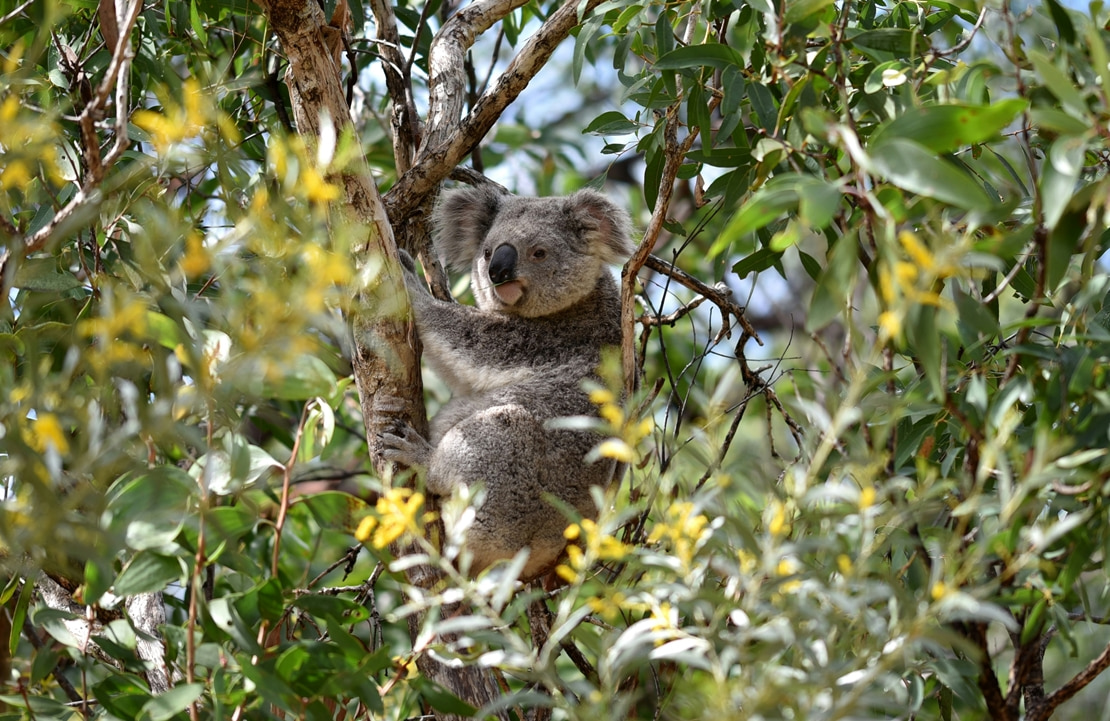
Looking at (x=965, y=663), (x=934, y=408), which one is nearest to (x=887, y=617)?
(x=965, y=663)

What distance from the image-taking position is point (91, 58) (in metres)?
3.03

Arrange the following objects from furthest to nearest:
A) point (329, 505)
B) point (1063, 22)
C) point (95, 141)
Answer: point (329, 505) < point (1063, 22) < point (95, 141)

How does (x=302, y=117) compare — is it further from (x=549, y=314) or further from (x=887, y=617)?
(x=887, y=617)

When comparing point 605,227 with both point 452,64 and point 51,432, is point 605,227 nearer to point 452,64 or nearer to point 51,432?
point 452,64

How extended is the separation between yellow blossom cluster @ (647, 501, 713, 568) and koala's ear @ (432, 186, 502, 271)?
7.85 feet

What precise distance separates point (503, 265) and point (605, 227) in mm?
453

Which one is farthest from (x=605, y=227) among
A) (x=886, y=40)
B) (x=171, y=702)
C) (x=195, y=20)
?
(x=171, y=702)

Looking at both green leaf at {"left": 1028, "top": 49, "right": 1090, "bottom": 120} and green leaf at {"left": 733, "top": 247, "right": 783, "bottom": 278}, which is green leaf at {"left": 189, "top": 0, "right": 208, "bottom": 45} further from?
green leaf at {"left": 1028, "top": 49, "right": 1090, "bottom": 120}

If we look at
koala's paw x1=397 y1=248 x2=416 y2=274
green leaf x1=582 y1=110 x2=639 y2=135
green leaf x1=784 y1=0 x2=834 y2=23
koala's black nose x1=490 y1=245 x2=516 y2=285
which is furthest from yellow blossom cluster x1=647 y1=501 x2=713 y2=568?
koala's black nose x1=490 y1=245 x2=516 y2=285

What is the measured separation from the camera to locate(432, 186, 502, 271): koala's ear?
374 cm

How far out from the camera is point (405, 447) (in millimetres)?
2803

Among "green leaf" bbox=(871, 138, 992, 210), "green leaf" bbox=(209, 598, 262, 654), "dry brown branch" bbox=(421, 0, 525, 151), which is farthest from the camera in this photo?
"dry brown branch" bbox=(421, 0, 525, 151)

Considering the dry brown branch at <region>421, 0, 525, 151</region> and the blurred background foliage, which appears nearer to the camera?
the blurred background foliage

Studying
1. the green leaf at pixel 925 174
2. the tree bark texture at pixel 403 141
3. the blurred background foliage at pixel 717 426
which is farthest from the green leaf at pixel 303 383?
the green leaf at pixel 925 174
